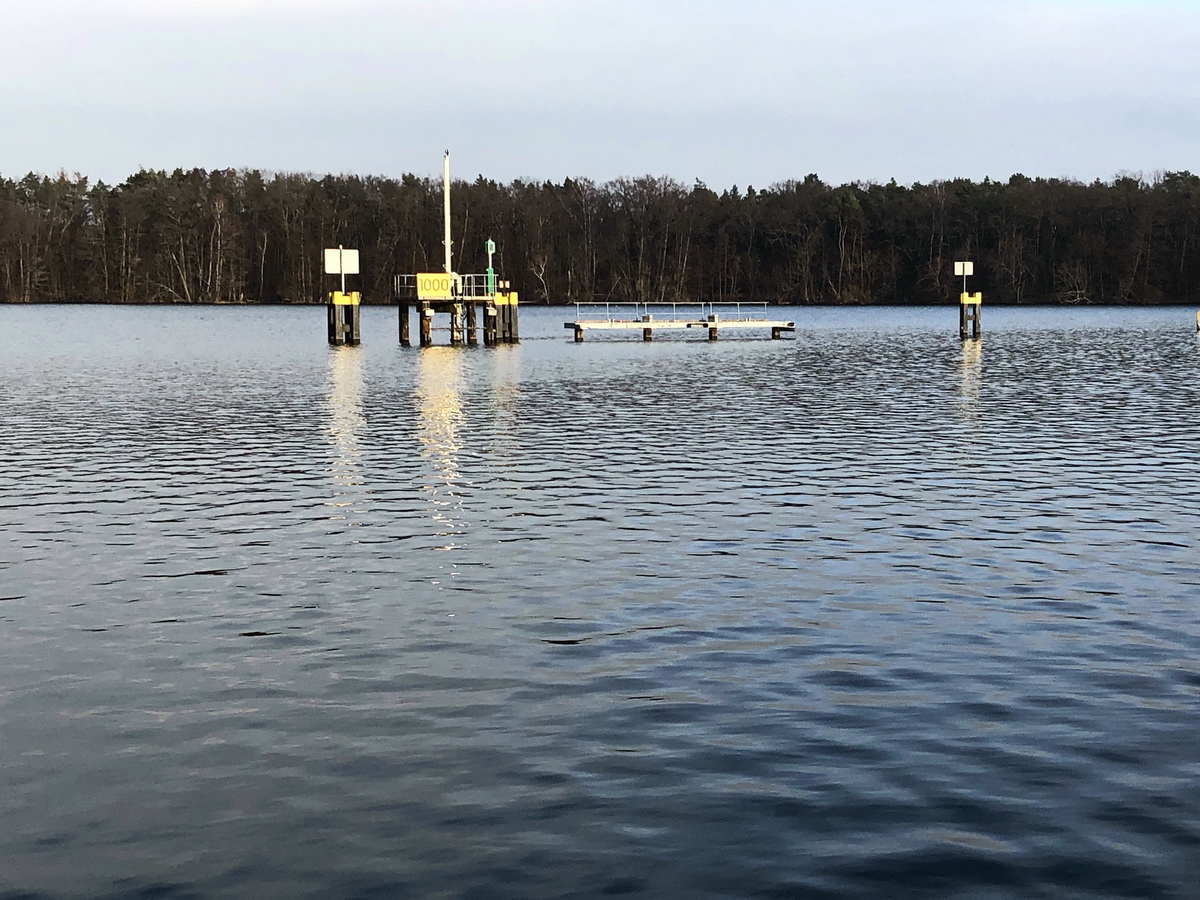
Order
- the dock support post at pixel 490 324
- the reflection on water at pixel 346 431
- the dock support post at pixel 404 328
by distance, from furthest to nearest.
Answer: the dock support post at pixel 490 324
the dock support post at pixel 404 328
the reflection on water at pixel 346 431

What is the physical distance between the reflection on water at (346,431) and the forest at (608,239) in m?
114

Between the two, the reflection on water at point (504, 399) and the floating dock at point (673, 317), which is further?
the floating dock at point (673, 317)

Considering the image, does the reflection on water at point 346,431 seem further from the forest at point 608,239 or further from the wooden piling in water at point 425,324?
the forest at point 608,239

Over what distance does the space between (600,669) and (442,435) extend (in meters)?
19.7

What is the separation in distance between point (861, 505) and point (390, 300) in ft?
515

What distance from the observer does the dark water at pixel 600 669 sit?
8.32 m

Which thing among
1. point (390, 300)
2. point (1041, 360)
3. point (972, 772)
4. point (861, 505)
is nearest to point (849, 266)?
point (390, 300)

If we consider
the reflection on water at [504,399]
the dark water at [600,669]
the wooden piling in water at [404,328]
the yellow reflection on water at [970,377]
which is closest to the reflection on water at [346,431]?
the dark water at [600,669]

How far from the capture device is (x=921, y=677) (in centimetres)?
1181

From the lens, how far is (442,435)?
3141 centimetres

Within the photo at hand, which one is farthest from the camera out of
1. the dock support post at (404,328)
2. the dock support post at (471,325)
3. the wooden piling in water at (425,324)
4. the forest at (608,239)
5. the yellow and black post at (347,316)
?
the forest at (608,239)

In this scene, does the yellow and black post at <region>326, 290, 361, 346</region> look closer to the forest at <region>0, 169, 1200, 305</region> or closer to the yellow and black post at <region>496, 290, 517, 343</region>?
the yellow and black post at <region>496, 290, 517, 343</region>

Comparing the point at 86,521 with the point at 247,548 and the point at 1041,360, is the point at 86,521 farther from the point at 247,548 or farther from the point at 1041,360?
the point at 1041,360

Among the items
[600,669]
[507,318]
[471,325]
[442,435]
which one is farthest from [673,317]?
[600,669]
